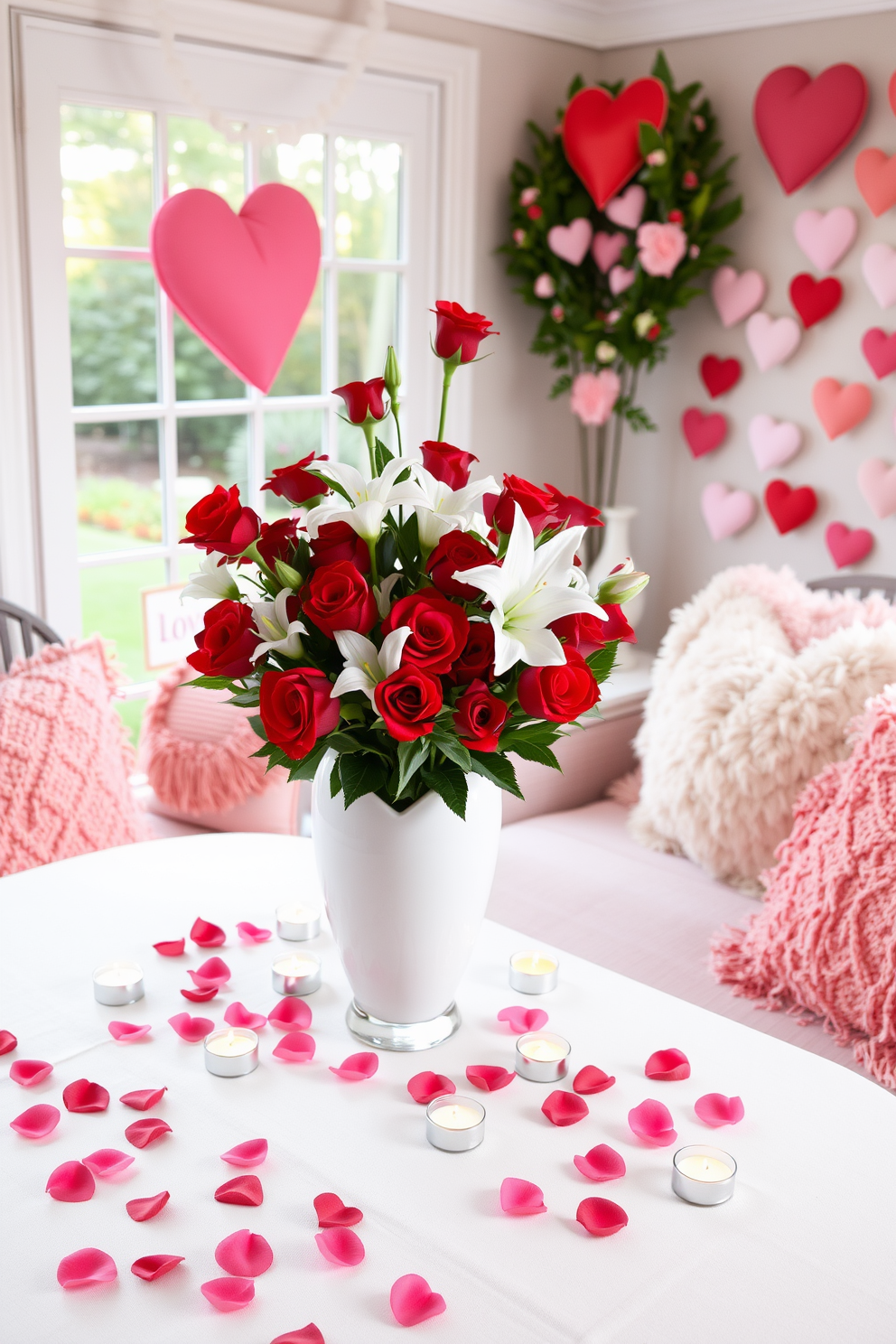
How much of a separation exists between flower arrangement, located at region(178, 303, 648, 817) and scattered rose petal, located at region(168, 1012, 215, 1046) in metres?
0.29

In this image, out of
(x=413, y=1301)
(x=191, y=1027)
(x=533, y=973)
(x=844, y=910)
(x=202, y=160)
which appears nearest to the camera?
(x=413, y=1301)

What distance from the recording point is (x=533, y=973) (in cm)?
131

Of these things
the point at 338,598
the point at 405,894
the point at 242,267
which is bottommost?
the point at 405,894

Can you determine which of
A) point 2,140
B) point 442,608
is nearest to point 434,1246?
point 442,608

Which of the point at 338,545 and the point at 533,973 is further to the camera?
the point at 533,973

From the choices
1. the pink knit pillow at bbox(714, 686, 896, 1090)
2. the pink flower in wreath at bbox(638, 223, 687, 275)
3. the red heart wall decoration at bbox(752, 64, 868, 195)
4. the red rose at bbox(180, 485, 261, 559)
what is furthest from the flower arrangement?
the red heart wall decoration at bbox(752, 64, 868, 195)

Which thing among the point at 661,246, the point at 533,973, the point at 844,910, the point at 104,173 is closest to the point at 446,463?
the point at 533,973

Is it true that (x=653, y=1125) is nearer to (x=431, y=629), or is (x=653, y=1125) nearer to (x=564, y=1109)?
(x=564, y=1109)

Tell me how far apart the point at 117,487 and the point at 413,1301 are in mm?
2009

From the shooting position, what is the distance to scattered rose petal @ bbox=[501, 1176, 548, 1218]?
0.95 m

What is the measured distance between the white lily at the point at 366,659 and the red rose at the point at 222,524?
0.13 m

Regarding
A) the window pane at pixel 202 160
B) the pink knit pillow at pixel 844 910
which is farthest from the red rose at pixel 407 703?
the window pane at pixel 202 160

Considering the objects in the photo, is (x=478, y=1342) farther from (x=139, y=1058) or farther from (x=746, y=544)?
(x=746, y=544)

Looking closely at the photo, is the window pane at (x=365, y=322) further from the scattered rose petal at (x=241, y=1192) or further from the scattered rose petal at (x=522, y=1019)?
the scattered rose petal at (x=241, y=1192)
